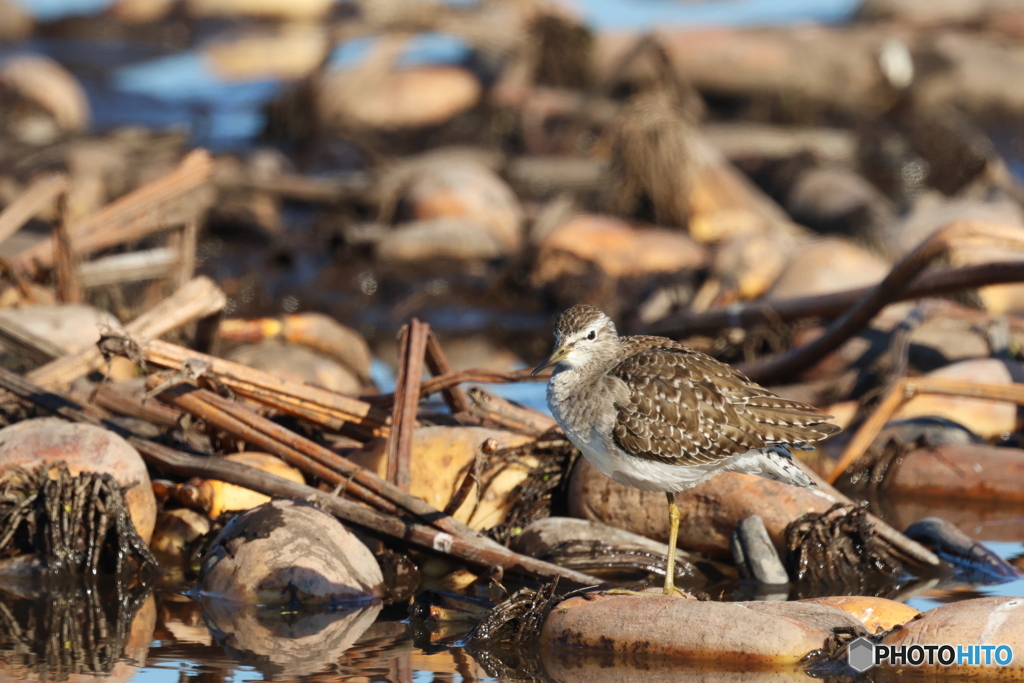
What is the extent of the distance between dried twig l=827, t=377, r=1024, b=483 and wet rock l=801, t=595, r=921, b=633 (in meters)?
2.59

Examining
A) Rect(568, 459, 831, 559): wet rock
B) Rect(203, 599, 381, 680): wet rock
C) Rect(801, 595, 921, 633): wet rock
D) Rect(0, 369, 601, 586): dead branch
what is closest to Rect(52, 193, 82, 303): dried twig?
Rect(0, 369, 601, 586): dead branch

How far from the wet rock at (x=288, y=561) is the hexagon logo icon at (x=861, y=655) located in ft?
8.71

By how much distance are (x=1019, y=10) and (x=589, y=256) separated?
16.1 m

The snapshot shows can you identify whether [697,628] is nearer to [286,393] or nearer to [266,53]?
[286,393]

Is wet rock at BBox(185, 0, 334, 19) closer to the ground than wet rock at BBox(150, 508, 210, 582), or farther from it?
farther from it

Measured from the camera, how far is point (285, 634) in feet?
21.4

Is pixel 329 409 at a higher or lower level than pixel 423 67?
lower

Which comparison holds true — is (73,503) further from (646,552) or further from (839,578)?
(839,578)

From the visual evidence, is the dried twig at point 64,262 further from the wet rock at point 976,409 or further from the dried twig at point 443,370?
the wet rock at point 976,409

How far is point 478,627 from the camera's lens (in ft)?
21.0

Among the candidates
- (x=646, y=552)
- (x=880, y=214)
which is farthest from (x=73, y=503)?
(x=880, y=214)

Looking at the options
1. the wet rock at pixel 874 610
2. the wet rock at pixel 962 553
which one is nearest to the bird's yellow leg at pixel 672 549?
the wet rock at pixel 874 610

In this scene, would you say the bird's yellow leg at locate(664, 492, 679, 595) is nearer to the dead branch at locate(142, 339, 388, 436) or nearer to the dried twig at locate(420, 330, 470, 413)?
the dried twig at locate(420, 330, 470, 413)

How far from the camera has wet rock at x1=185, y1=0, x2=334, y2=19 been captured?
34.6 metres
